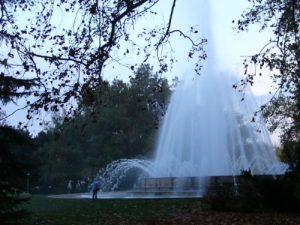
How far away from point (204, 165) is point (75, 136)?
3870 centimetres

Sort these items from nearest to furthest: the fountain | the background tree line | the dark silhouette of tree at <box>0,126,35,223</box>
→ the dark silhouette of tree at <box>0,126,35,223</box>
the fountain
the background tree line

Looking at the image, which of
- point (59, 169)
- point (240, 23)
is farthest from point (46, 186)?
point (240, 23)

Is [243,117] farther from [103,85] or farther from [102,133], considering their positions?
[102,133]

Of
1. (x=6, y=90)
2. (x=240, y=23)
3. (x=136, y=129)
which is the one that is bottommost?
(x=6, y=90)

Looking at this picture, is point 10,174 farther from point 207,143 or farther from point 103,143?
point 103,143

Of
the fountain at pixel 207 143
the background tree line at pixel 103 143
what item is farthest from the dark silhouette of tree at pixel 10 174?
the background tree line at pixel 103 143

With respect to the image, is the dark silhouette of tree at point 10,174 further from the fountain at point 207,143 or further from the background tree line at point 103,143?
the background tree line at point 103,143

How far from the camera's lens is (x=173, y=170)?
31594mm

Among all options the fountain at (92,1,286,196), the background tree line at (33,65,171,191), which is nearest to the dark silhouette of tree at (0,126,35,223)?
the fountain at (92,1,286,196)

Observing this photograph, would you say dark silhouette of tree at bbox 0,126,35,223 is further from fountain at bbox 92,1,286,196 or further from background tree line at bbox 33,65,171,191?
background tree line at bbox 33,65,171,191

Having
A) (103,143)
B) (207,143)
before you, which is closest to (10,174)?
(207,143)

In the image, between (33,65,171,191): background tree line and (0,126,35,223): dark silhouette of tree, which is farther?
(33,65,171,191): background tree line

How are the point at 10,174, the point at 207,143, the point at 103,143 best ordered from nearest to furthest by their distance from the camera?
the point at 10,174, the point at 207,143, the point at 103,143

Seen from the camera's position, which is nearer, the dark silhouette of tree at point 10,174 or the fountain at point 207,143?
the dark silhouette of tree at point 10,174
